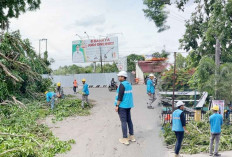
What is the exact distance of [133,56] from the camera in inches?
2398

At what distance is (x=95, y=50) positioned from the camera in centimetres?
3712

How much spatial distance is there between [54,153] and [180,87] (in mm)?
21181

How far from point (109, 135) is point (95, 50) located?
30.7 m

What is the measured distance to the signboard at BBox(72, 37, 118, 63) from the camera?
36.0m

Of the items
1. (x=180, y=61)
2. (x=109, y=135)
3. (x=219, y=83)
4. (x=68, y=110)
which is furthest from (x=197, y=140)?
(x=180, y=61)

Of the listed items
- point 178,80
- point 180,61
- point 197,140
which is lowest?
point 197,140

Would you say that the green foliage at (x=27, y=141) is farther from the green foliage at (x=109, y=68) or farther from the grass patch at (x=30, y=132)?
the green foliage at (x=109, y=68)

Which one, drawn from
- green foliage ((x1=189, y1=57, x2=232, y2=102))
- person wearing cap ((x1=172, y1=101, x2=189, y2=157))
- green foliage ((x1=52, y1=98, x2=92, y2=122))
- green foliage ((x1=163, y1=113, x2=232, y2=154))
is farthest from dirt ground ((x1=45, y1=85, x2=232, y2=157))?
green foliage ((x1=189, y1=57, x2=232, y2=102))

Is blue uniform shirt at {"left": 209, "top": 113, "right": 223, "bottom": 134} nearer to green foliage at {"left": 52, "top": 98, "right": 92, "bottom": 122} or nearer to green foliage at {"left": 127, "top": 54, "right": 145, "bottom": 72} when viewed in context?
green foliage at {"left": 52, "top": 98, "right": 92, "bottom": 122}

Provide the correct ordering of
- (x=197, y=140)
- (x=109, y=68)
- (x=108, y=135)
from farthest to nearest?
(x=109, y=68)
(x=197, y=140)
(x=108, y=135)

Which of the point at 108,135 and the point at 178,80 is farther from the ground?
the point at 178,80

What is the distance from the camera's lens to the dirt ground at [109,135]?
596 cm

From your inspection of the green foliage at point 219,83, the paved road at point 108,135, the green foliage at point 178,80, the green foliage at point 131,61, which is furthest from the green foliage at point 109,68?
the paved road at point 108,135

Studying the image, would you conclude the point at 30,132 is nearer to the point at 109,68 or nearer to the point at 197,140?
the point at 197,140
